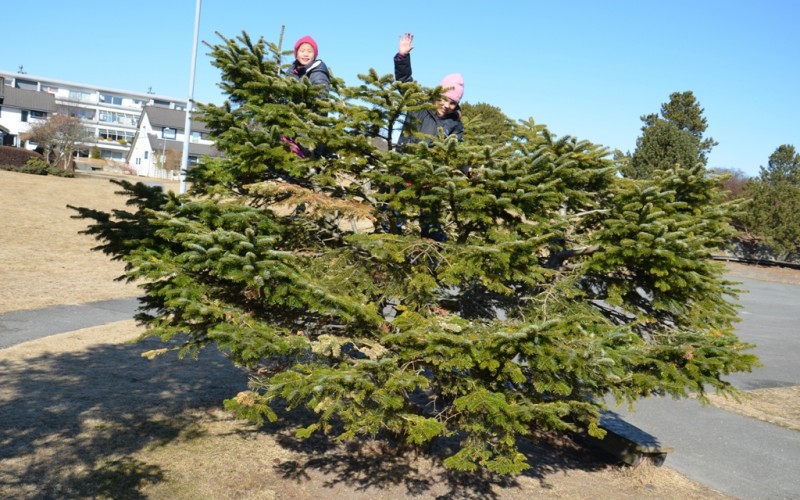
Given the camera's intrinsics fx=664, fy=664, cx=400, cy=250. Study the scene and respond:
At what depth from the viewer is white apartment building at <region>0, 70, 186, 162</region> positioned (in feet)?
234

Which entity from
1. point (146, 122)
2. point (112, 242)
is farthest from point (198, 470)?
Answer: point (146, 122)

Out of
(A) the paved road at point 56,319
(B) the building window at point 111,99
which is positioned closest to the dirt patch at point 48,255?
(A) the paved road at point 56,319

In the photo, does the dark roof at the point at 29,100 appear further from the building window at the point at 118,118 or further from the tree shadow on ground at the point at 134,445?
the tree shadow on ground at the point at 134,445

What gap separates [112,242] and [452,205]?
2.67m

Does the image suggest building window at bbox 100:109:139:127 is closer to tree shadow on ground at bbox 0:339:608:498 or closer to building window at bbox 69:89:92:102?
building window at bbox 69:89:92:102

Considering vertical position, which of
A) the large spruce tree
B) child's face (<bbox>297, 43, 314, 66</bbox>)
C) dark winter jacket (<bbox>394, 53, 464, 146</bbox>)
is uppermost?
child's face (<bbox>297, 43, 314, 66</bbox>)

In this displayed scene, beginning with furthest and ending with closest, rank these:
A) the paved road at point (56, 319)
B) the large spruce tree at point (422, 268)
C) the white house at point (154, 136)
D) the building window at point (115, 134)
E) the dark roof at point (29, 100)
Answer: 1. the building window at point (115, 134)
2. the dark roof at point (29, 100)
3. the white house at point (154, 136)
4. the paved road at point (56, 319)
5. the large spruce tree at point (422, 268)

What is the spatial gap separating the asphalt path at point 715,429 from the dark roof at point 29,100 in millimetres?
70136

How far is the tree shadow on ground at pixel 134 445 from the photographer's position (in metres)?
5.00

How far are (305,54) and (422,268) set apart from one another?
2.01 metres

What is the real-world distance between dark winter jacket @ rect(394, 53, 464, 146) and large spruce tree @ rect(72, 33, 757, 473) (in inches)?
6.6

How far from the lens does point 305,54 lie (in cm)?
541

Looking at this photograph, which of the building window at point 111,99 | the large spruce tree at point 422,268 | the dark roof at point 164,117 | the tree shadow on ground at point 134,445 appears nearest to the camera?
the large spruce tree at point 422,268

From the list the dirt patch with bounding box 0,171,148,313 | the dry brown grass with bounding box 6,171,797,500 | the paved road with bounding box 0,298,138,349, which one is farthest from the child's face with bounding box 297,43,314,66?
the dirt patch with bounding box 0,171,148,313
